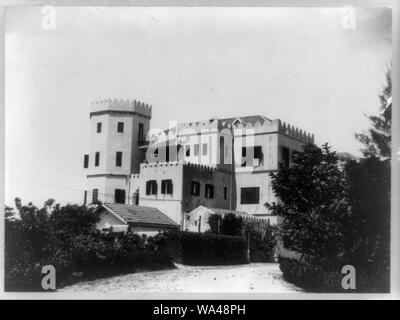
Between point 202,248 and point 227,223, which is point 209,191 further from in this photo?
point 202,248

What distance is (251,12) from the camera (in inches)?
487

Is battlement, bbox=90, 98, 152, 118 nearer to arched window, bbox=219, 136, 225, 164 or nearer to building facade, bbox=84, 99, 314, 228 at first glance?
building facade, bbox=84, 99, 314, 228

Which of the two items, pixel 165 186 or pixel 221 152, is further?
pixel 165 186

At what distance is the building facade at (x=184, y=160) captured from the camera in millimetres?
13039

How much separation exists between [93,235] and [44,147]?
195 centimetres

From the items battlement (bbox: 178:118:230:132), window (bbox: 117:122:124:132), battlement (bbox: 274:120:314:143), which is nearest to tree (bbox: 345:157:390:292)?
battlement (bbox: 274:120:314:143)

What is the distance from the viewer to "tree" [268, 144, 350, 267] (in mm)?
12766

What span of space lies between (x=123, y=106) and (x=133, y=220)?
2273 millimetres

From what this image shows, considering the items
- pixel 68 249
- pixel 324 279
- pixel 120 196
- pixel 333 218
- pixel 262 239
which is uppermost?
pixel 120 196

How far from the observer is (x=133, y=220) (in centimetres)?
1323

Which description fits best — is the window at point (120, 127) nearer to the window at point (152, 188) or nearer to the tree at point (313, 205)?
the window at point (152, 188)

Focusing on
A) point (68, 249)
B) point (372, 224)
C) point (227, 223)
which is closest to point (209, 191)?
point (227, 223)
